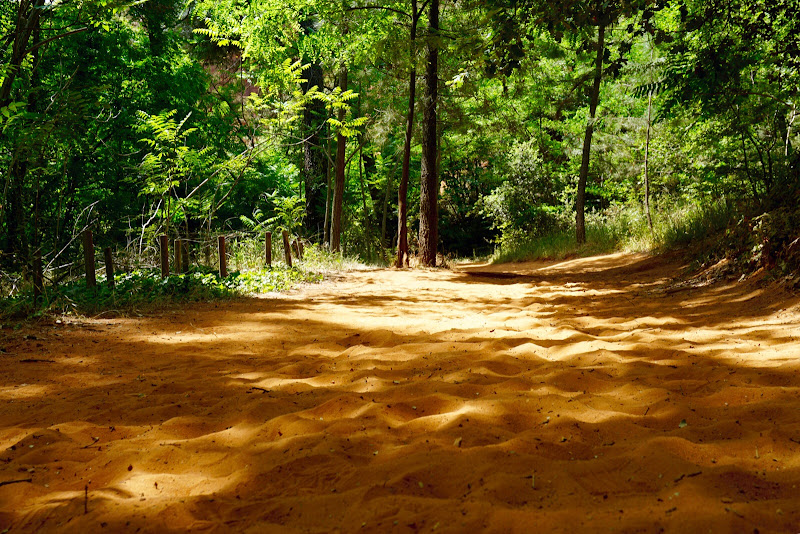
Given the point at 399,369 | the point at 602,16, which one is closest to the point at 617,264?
the point at 602,16

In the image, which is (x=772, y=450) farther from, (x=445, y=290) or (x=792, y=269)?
(x=445, y=290)

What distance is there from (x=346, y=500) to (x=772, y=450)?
4.71 ft

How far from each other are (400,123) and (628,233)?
7388mm

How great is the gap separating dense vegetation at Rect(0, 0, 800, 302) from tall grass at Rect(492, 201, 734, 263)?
107mm

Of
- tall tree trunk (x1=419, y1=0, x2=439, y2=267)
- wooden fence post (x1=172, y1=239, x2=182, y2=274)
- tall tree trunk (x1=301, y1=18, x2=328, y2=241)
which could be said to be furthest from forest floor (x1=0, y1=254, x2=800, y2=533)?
tall tree trunk (x1=301, y1=18, x2=328, y2=241)

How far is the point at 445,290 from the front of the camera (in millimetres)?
7844

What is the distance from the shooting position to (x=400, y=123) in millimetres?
15570

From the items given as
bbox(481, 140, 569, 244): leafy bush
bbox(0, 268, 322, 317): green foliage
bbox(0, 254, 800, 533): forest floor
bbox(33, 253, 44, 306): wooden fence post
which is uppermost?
bbox(481, 140, 569, 244): leafy bush

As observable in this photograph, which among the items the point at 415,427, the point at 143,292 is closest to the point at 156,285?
the point at 143,292

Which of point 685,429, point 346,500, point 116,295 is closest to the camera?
point 346,500

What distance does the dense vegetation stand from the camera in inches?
216

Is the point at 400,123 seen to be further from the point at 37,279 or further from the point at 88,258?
the point at 37,279

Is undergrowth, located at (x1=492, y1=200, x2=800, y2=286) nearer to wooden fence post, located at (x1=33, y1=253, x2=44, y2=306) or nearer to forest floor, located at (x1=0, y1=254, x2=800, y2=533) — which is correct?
forest floor, located at (x1=0, y1=254, x2=800, y2=533)

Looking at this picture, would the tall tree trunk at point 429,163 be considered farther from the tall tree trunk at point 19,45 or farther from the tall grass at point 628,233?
the tall tree trunk at point 19,45
